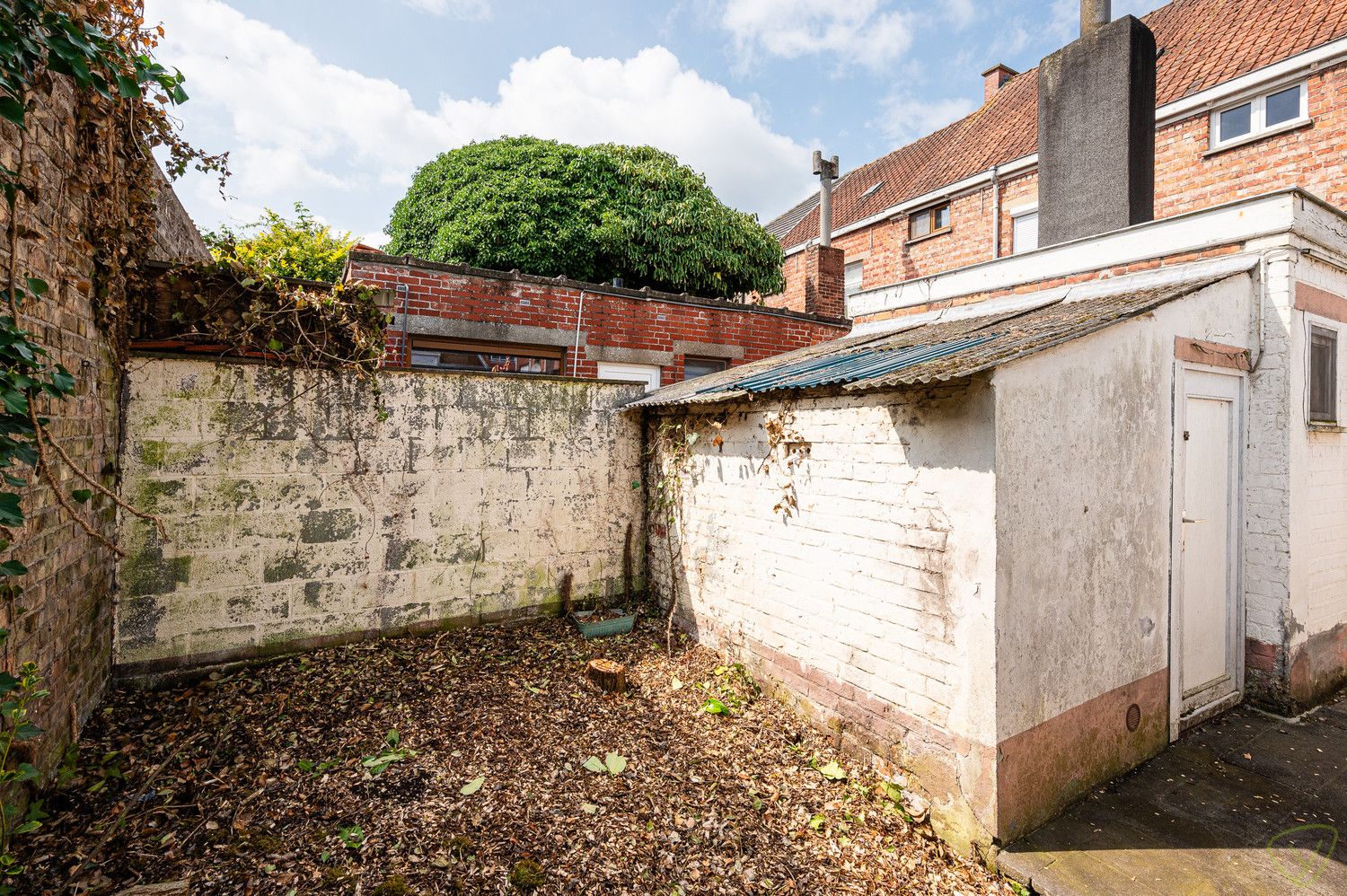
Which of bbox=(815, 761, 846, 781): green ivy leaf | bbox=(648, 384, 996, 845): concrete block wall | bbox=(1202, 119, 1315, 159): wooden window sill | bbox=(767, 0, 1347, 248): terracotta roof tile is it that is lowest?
bbox=(815, 761, 846, 781): green ivy leaf

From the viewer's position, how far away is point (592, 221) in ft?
37.5

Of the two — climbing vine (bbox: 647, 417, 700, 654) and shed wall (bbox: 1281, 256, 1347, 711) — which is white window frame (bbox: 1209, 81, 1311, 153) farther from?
climbing vine (bbox: 647, 417, 700, 654)

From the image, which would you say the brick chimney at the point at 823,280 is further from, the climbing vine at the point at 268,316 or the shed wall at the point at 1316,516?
the climbing vine at the point at 268,316

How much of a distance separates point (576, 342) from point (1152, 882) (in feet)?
24.7

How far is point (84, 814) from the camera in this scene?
9.94ft

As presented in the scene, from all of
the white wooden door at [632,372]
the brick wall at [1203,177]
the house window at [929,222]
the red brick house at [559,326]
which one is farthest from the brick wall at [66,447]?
the house window at [929,222]

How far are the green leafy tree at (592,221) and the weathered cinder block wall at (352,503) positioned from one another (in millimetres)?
5793

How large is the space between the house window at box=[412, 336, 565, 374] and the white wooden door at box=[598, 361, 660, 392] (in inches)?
26.7

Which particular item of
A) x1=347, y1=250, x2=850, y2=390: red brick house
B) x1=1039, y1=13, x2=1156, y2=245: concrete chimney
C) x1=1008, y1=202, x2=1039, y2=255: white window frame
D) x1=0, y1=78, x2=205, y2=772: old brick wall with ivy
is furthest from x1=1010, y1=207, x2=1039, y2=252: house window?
x1=0, y1=78, x2=205, y2=772: old brick wall with ivy

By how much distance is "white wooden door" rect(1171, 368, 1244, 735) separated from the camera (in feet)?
14.8

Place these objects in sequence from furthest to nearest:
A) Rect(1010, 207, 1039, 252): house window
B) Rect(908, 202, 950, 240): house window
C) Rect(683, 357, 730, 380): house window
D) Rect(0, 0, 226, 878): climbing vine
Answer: Rect(908, 202, 950, 240): house window
Rect(1010, 207, 1039, 252): house window
Rect(683, 357, 730, 380): house window
Rect(0, 0, 226, 878): climbing vine

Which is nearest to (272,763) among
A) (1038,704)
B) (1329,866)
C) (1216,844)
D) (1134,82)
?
(1038,704)

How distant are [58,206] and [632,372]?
6.42 metres

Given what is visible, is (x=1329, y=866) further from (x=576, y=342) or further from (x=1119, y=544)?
(x=576, y=342)
